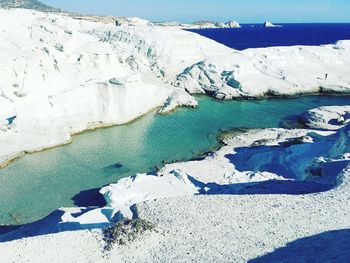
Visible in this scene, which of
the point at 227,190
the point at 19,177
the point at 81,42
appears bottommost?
the point at 19,177

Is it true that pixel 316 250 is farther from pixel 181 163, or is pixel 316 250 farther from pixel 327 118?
pixel 327 118

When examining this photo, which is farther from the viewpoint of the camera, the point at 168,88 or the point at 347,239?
the point at 168,88

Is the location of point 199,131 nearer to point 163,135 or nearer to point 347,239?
point 163,135

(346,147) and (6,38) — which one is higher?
(6,38)

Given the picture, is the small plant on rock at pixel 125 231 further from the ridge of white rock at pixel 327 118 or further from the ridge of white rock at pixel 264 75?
the ridge of white rock at pixel 264 75

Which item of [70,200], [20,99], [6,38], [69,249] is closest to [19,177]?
[70,200]
